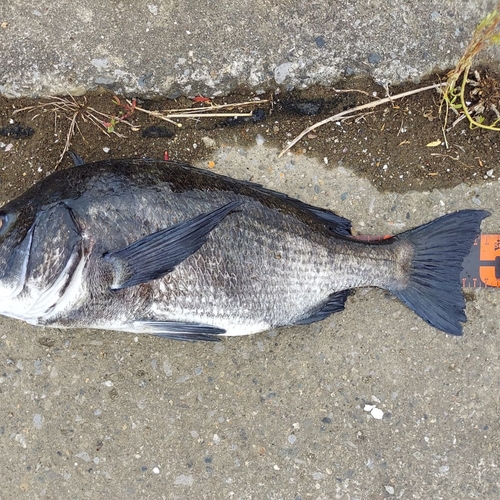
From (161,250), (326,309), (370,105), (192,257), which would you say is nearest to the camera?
(161,250)

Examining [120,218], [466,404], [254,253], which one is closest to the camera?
[120,218]

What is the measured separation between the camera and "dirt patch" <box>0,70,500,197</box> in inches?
117

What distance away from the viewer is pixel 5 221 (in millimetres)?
2342

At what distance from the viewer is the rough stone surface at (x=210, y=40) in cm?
294

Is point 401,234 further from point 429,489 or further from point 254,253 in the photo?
point 429,489

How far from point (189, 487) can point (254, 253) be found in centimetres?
175

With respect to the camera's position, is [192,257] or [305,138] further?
[305,138]

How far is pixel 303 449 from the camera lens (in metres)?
3.04

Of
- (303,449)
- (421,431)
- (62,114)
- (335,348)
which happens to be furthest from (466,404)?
(62,114)

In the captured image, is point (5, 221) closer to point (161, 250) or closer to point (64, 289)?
point (64, 289)

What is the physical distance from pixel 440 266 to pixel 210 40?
2093 millimetres

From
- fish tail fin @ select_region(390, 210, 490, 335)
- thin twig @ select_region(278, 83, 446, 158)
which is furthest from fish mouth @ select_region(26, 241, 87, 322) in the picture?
fish tail fin @ select_region(390, 210, 490, 335)

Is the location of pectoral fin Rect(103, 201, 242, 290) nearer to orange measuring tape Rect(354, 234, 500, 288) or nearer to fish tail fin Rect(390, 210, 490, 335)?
fish tail fin Rect(390, 210, 490, 335)

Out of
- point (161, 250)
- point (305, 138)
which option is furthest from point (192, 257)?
→ point (305, 138)
